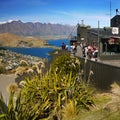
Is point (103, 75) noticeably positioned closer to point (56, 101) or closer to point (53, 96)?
point (53, 96)

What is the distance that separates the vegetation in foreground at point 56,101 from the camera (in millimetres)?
13125

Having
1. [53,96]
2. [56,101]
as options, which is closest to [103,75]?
[53,96]

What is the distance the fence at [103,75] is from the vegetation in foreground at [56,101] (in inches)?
20.0

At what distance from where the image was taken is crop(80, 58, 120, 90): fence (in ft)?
55.7

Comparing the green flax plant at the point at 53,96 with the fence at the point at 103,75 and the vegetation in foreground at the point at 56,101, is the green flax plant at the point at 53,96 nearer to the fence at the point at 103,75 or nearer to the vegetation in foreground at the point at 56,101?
the vegetation in foreground at the point at 56,101

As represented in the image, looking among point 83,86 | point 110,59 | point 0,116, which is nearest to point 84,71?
point 83,86

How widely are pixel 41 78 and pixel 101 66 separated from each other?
10.3 feet

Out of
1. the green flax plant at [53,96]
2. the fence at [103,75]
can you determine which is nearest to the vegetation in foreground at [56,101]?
the green flax plant at [53,96]

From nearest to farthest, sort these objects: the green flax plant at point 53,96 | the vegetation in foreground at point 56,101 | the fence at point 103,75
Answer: the vegetation in foreground at point 56,101 → the green flax plant at point 53,96 → the fence at point 103,75

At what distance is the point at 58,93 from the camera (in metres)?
15.5

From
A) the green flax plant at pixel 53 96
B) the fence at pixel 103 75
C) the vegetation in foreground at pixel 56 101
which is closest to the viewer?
the vegetation in foreground at pixel 56 101

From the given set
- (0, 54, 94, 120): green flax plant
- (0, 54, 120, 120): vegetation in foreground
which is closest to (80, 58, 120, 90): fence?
(0, 54, 120, 120): vegetation in foreground

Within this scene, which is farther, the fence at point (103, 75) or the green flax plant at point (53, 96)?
the fence at point (103, 75)

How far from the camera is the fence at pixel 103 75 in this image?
17.0 meters
